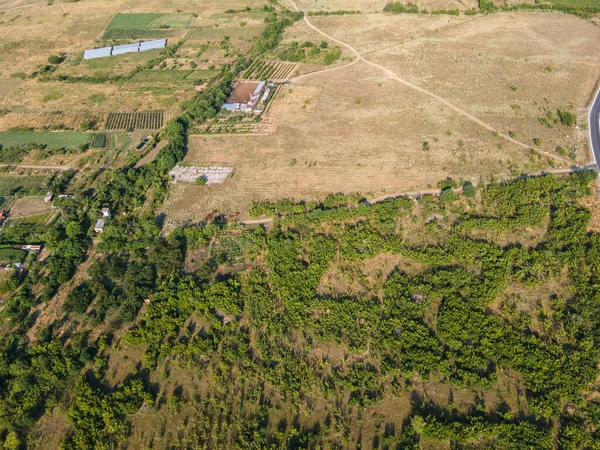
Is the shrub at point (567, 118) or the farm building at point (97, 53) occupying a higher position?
the farm building at point (97, 53)

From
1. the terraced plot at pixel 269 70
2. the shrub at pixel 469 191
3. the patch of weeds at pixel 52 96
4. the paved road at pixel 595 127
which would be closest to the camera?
the shrub at pixel 469 191

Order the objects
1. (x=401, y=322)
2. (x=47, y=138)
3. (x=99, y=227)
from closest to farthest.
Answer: (x=401, y=322) < (x=99, y=227) < (x=47, y=138)

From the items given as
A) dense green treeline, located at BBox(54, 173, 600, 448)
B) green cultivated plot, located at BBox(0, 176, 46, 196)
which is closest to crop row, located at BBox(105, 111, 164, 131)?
green cultivated plot, located at BBox(0, 176, 46, 196)

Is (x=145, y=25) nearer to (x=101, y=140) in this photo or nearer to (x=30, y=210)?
(x=101, y=140)

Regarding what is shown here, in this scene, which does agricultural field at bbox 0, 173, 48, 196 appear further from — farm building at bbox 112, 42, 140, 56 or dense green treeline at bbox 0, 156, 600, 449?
farm building at bbox 112, 42, 140, 56

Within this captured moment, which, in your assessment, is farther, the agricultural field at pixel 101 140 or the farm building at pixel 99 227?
the agricultural field at pixel 101 140

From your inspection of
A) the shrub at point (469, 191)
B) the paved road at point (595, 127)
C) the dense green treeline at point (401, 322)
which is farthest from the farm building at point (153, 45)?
the paved road at point (595, 127)

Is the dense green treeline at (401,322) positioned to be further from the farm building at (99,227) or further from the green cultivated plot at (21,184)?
the green cultivated plot at (21,184)

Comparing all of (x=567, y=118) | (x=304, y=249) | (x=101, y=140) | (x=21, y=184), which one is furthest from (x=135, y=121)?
(x=567, y=118)
